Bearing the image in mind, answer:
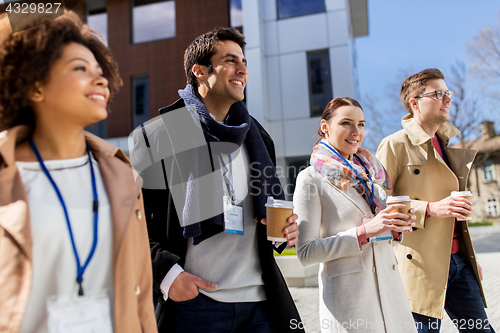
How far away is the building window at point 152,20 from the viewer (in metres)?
16.7

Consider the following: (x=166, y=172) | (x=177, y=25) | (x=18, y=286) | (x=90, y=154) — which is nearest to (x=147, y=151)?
(x=166, y=172)

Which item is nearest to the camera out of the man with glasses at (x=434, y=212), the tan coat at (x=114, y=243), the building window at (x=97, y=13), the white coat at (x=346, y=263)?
the tan coat at (x=114, y=243)

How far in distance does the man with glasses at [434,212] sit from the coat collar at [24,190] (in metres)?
2.42

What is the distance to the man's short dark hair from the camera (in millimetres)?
3760

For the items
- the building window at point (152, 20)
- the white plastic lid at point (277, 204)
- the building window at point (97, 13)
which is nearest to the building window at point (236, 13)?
the building window at point (152, 20)

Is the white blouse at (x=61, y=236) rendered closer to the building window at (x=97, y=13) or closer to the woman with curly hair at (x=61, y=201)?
the woman with curly hair at (x=61, y=201)

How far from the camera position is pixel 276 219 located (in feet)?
7.52

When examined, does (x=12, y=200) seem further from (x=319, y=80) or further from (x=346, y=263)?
(x=319, y=80)

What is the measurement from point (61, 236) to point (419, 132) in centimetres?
312

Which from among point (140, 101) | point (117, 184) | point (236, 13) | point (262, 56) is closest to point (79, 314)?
point (117, 184)

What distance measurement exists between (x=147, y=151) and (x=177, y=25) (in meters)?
15.2

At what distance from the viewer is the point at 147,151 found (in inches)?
91.8

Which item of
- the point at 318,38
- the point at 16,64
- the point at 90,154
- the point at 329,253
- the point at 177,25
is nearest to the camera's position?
the point at 16,64

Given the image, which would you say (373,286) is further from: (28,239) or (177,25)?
(177,25)
